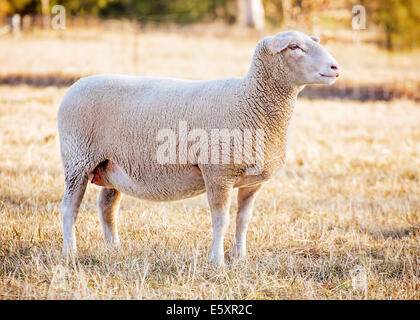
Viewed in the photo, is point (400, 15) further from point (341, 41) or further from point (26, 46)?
point (26, 46)

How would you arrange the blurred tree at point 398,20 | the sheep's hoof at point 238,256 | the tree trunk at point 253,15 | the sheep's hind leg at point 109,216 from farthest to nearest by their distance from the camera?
the tree trunk at point 253,15, the blurred tree at point 398,20, the sheep's hind leg at point 109,216, the sheep's hoof at point 238,256

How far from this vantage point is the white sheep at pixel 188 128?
161 inches

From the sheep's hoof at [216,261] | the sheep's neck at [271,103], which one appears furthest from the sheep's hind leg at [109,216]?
the sheep's neck at [271,103]

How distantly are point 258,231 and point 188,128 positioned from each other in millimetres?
1384

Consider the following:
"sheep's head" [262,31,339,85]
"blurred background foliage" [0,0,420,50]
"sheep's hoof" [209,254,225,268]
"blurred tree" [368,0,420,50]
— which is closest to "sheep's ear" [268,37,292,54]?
"sheep's head" [262,31,339,85]

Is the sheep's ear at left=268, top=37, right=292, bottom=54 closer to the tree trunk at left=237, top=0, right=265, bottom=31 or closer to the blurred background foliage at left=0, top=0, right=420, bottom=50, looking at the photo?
the blurred background foliage at left=0, top=0, right=420, bottom=50

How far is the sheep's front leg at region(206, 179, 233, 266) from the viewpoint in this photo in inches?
162

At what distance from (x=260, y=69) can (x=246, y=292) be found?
5.73 ft

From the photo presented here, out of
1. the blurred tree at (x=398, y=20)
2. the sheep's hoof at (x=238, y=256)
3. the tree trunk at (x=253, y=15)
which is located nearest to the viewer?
the sheep's hoof at (x=238, y=256)

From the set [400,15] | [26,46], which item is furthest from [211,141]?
[400,15]

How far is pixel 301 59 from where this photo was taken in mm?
4012

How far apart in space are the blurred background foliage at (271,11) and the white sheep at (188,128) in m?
14.7

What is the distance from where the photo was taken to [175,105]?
4.37m

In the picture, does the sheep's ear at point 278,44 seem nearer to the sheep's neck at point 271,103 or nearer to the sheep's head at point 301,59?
the sheep's head at point 301,59
